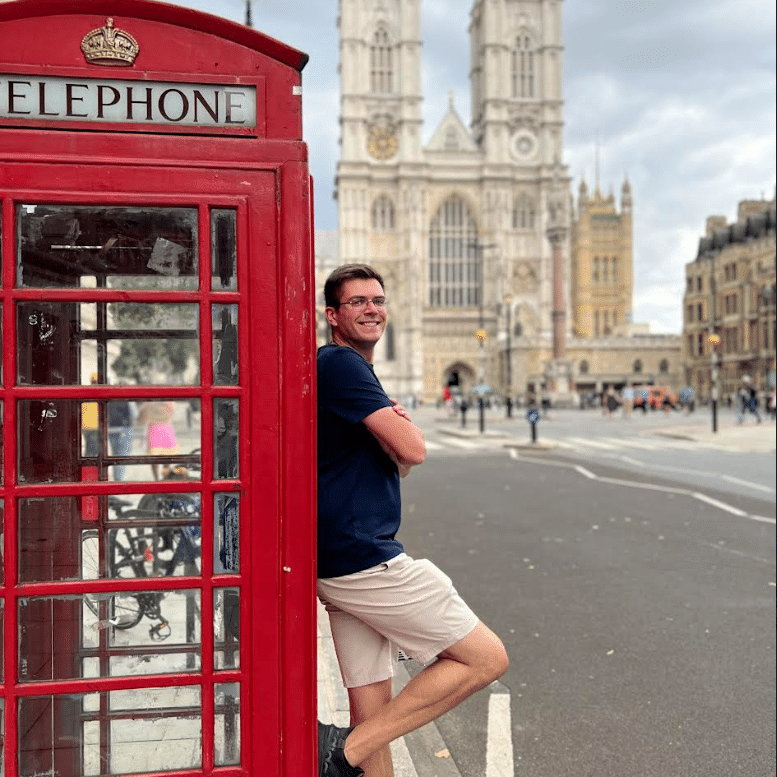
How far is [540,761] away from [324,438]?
206 centimetres

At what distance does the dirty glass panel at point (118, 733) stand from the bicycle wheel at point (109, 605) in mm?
185

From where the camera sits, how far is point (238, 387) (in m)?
1.99

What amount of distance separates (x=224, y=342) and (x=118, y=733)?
3.58 feet

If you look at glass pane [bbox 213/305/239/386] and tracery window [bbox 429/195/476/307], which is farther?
tracery window [bbox 429/195/476/307]

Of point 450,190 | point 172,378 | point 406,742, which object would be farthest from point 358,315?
point 450,190

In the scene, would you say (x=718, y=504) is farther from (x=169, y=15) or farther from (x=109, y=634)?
(x=169, y=15)

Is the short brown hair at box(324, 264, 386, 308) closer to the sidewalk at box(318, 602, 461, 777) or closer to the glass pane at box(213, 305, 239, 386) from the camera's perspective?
the glass pane at box(213, 305, 239, 386)

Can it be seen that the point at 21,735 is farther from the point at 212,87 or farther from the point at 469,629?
the point at 212,87

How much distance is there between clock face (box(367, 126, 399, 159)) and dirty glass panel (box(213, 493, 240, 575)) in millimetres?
69369

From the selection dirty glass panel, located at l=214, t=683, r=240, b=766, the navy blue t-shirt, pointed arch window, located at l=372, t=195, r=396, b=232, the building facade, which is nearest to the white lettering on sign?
the navy blue t-shirt

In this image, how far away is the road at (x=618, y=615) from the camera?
3.51 m

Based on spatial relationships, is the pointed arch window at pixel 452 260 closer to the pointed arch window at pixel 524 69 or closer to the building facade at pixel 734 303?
the pointed arch window at pixel 524 69

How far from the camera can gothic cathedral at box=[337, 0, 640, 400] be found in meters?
66.8

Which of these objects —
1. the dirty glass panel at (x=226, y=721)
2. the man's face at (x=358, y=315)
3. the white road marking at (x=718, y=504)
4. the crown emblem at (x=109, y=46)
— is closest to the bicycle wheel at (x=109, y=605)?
the dirty glass panel at (x=226, y=721)
